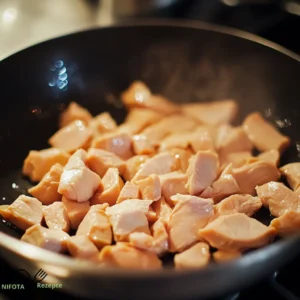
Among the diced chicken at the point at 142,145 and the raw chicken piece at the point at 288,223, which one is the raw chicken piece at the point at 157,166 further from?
the raw chicken piece at the point at 288,223

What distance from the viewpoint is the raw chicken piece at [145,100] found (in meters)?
1.78

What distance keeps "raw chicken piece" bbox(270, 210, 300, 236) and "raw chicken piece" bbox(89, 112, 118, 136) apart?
704 millimetres

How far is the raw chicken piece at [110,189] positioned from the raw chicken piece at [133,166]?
64 mm

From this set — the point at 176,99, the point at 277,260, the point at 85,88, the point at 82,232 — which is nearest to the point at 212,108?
the point at 176,99

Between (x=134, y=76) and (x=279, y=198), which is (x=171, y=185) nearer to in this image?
(x=279, y=198)

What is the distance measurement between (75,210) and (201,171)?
42 centimetres

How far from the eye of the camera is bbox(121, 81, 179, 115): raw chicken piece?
178 cm

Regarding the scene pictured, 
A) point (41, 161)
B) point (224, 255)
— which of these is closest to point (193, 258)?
point (224, 255)

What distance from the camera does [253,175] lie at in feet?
4.82

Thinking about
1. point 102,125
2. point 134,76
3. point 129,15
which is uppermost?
point 129,15

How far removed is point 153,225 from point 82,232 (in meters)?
0.20

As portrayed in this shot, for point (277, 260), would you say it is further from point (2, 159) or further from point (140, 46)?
point (140, 46)

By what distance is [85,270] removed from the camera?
89 cm

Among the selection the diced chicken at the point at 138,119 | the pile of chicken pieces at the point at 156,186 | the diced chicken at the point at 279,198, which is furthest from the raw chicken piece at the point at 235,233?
the diced chicken at the point at 138,119
